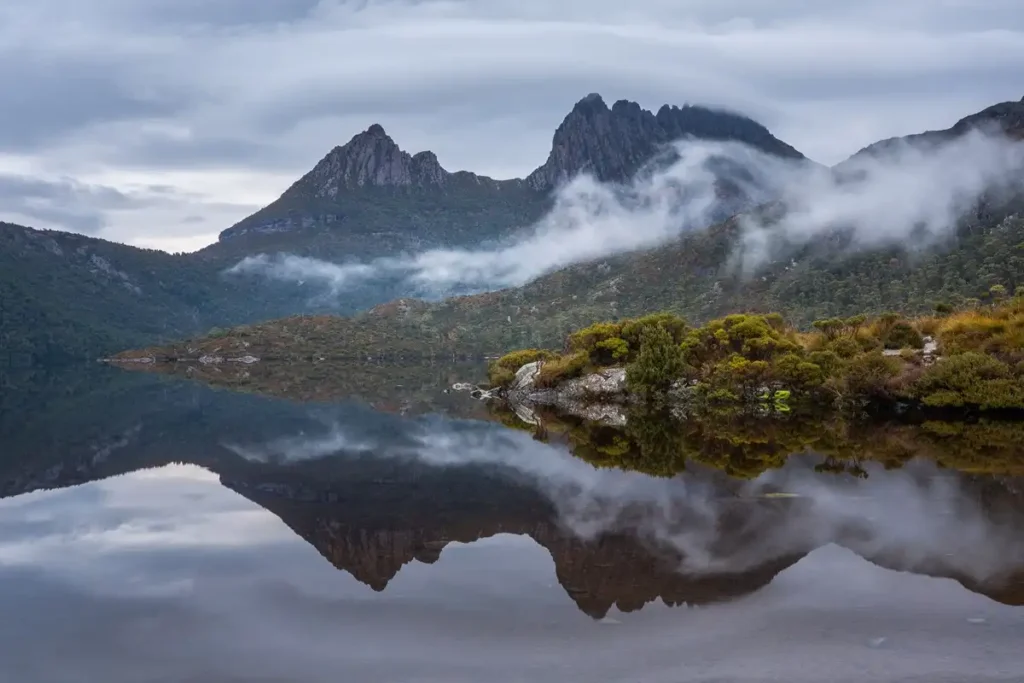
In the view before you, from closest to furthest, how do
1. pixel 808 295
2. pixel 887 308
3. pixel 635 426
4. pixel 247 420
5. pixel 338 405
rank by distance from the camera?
pixel 635 426 → pixel 247 420 → pixel 338 405 → pixel 887 308 → pixel 808 295

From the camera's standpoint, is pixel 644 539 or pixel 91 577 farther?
pixel 644 539

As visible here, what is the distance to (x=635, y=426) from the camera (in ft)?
142

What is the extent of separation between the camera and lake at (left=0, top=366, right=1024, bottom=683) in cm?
1196

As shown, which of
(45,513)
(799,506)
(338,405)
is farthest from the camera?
(338,405)

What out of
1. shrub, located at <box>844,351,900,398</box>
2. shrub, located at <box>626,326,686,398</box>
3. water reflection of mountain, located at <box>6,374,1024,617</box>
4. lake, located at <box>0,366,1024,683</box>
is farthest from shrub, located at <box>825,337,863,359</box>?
water reflection of mountain, located at <box>6,374,1024,617</box>

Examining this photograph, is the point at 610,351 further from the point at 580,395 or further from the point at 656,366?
the point at 656,366

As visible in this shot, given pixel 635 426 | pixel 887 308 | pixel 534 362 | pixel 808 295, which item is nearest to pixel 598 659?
pixel 635 426

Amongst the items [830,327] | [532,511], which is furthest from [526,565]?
[830,327]

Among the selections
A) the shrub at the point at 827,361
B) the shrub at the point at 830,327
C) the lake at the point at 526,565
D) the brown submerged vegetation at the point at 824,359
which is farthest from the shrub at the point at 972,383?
the shrub at the point at 830,327

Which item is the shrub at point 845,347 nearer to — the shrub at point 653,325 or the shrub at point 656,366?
the shrub at point 656,366

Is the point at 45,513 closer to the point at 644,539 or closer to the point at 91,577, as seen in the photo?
the point at 91,577

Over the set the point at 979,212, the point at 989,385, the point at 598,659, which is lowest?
the point at 598,659

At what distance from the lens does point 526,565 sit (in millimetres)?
16672

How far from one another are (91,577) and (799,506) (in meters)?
15.8
